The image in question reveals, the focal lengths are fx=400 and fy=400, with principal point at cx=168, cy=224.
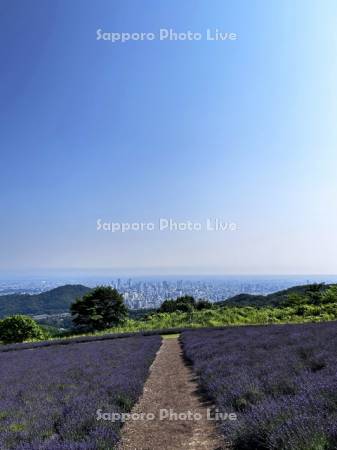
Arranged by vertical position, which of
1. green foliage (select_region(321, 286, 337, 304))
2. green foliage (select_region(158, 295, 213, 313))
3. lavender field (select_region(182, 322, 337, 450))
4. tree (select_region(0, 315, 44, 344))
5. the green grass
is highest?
lavender field (select_region(182, 322, 337, 450))

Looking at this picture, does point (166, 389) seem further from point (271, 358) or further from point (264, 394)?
point (264, 394)

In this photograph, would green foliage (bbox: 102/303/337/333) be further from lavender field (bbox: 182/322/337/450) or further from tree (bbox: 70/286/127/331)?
lavender field (bbox: 182/322/337/450)

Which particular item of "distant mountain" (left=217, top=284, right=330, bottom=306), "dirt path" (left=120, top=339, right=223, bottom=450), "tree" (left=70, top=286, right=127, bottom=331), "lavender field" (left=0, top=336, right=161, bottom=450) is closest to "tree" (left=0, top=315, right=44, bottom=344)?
"tree" (left=70, top=286, right=127, bottom=331)

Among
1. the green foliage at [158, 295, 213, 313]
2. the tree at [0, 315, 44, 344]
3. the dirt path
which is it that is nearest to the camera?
the dirt path

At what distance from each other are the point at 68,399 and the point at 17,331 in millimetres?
50246

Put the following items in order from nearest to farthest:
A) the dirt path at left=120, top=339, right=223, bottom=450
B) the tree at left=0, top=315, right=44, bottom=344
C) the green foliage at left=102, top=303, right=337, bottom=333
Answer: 1. the dirt path at left=120, top=339, right=223, bottom=450
2. the green foliage at left=102, top=303, right=337, bottom=333
3. the tree at left=0, top=315, right=44, bottom=344

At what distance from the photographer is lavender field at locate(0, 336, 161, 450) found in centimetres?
657

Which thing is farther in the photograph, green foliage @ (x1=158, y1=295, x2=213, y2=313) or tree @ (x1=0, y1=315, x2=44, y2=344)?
tree @ (x1=0, y1=315, x2=44, y2=344)

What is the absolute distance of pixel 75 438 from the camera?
21.4 feet

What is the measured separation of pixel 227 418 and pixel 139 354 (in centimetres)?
1167

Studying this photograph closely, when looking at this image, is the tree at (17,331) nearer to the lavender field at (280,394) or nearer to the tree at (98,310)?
the tree at (98,310)

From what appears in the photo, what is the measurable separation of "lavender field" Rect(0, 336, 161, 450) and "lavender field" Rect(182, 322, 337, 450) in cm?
205

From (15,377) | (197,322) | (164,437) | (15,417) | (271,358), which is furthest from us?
(197,322)

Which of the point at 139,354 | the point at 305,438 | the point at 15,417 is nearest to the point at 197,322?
the point at 139,354
